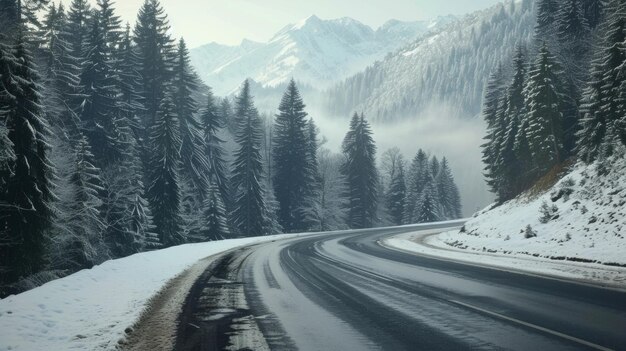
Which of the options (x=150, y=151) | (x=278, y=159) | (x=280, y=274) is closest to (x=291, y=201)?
(x=278, y=159)

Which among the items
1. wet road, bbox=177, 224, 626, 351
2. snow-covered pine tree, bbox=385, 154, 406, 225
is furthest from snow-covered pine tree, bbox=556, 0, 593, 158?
snow-covered pine tree, bbox=385, 154, 406, 225

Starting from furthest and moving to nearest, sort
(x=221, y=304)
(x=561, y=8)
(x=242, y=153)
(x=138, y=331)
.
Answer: (x=242, y=153) → (x=561, y=8) → (x=221, y=304) → (x=138, y=331)

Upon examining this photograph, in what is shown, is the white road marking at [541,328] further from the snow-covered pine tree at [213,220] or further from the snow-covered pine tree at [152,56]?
the snow-covered pine tree at [152,56]

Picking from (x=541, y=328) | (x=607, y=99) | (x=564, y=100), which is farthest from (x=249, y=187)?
(x=541, y=328)

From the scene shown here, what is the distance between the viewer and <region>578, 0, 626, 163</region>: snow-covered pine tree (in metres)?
22.1

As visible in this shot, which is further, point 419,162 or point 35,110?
point 419,162

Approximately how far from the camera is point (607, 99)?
2366 cm

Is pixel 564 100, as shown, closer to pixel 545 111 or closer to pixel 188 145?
pixel 545 111

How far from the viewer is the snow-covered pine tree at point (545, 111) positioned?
32.8 metres

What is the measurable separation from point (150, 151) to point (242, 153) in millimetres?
10400

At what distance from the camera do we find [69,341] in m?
5.77

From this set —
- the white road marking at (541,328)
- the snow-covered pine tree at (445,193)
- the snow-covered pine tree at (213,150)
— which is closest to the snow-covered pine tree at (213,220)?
the snow-covered pine tree at (213,150)

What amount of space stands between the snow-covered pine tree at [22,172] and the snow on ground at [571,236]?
684 inches

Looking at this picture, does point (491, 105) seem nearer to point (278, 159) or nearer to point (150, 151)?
point (278, 159)
